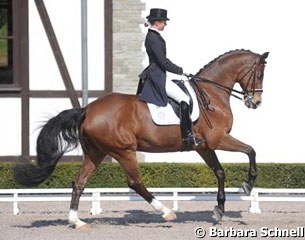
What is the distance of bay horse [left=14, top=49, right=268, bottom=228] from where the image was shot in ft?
37.5

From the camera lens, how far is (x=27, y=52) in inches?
704

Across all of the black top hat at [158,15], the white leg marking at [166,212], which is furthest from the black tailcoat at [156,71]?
the white leg marking at [166,212]

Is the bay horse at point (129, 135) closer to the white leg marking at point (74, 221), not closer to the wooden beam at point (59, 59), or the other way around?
the white leg marking at point (74, 221)

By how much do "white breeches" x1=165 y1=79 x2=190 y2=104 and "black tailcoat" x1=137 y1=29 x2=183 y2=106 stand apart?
0.21 ft

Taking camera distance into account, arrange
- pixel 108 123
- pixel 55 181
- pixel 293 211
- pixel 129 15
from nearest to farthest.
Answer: pixel 108 123, pixel 293 211, pixel 55 181, pixel 129 15

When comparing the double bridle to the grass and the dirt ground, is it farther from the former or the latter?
the grass

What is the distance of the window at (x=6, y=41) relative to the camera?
17959 mm

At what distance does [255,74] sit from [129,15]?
20.2ft

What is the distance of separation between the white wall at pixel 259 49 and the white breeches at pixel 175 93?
6.32 m

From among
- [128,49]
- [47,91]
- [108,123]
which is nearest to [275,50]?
[128,49]

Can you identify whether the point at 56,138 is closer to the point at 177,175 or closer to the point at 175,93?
the point at 175,93

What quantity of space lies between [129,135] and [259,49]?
715cm

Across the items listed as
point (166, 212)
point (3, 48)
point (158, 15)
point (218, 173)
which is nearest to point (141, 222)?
point (166, 212)

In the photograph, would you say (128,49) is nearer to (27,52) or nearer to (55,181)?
(27,52)
